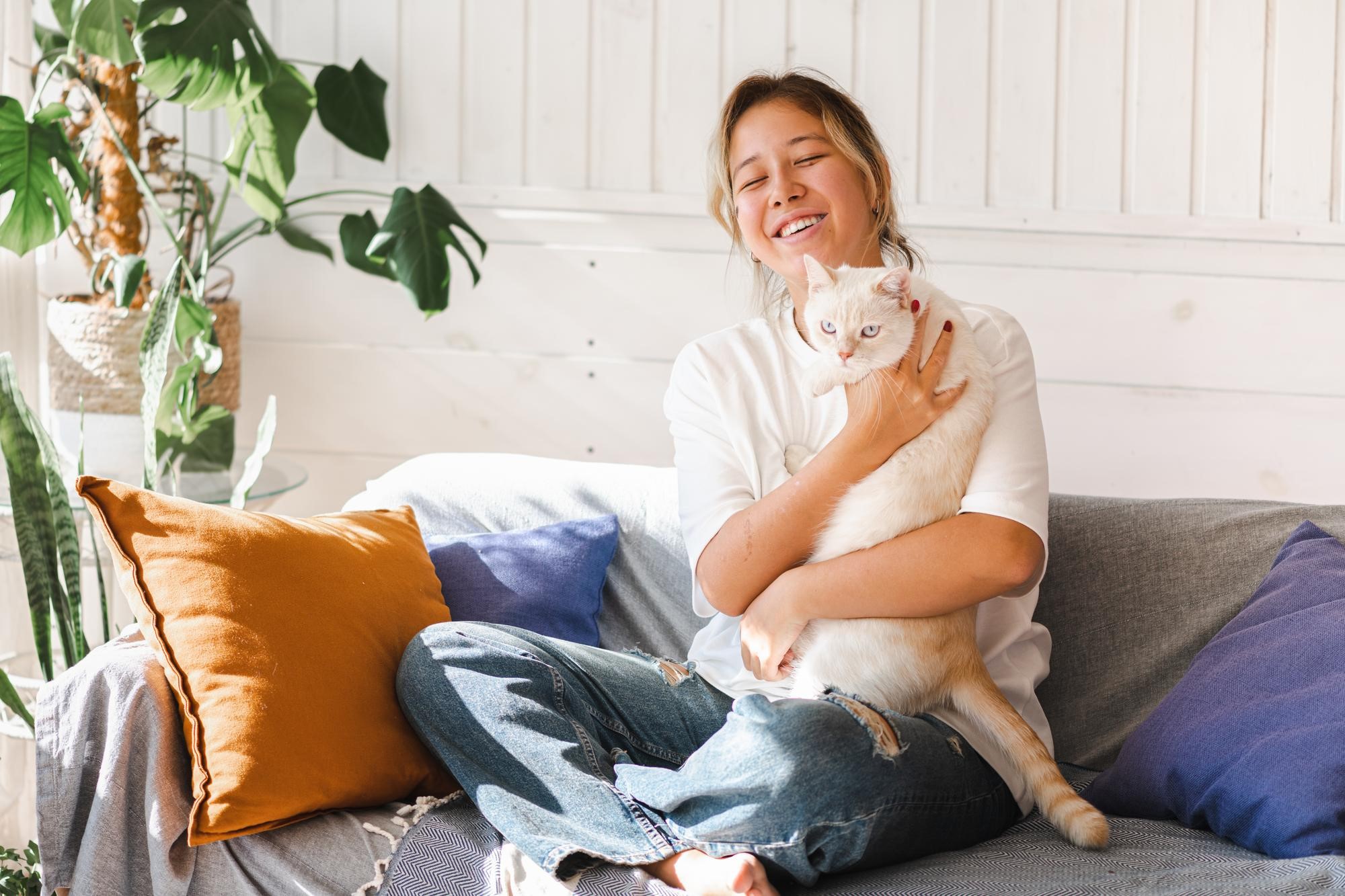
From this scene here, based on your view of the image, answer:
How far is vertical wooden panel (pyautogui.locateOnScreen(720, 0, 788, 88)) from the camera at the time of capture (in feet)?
8.55

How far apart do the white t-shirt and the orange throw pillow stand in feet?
1.47

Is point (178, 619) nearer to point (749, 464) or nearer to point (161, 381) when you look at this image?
point (161, 381)

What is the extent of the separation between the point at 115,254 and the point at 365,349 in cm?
60

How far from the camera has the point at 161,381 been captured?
1963mm

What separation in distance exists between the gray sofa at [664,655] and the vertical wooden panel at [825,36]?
1.09m

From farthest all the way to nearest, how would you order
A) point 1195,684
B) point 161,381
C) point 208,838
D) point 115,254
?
point 115,254
point 161,381
point 1195,684
point 208,838

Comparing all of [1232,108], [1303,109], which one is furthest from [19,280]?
[1303,109]

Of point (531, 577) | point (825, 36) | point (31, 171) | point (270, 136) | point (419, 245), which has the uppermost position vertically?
point (825, 36)

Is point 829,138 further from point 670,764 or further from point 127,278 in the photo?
point 127,278

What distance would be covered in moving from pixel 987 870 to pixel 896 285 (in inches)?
28.0

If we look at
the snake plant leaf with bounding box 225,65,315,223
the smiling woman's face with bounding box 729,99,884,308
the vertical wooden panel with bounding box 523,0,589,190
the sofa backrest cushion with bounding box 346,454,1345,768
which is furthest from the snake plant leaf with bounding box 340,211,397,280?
the smiling woman's face with bounding box 729,99,884,308

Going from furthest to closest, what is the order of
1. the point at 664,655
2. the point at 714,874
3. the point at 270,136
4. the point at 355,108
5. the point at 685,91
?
1. the point at 685,91
2. the point at 355,108
3. the point at 270,136
4. the point at 664,655
5. the point at 714,874

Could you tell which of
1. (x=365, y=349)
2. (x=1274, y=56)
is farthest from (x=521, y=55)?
(x=1274, y=56)

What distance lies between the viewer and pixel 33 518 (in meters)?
1.73
